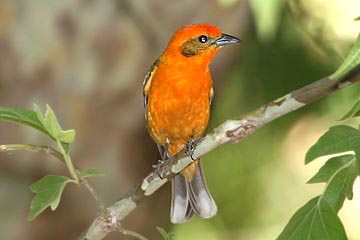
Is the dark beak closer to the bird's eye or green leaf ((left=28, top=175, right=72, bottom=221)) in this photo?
the bird's eye

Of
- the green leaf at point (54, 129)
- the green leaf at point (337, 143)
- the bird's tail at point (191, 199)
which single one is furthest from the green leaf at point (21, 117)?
the bird's tail at point (191, 199)

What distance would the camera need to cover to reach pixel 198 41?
333 cm

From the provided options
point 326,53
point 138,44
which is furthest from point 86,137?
point 326,53

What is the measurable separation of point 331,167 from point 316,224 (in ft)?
0.45

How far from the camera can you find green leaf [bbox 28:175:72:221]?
2.01 m

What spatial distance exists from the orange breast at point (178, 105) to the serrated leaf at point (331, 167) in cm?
128

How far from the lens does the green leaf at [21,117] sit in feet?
6.26

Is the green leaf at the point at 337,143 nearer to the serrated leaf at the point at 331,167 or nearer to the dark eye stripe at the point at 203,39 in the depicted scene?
the serrated leaf at the point at 331,167

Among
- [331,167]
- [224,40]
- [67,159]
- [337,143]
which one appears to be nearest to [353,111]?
[337,143]

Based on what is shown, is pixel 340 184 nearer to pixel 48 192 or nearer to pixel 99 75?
pixel 48 192

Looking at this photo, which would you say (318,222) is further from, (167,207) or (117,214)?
(167,207)

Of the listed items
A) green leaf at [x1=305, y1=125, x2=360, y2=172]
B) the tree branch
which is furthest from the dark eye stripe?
green leaf at [x1=305, y1=125, x2=360, y2=172]

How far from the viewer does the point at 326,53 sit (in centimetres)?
424

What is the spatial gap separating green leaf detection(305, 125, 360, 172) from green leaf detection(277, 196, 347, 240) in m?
0.15
